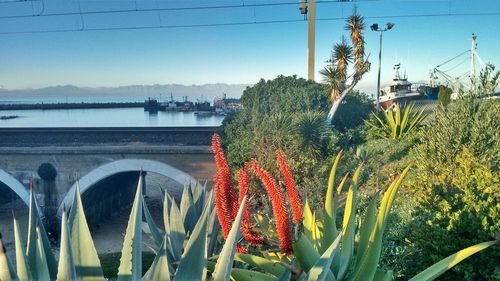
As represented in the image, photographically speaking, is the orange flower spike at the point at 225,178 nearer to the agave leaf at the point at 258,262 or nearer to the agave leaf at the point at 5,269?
the agave leaf at the point at 258,262

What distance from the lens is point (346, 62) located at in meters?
14.7

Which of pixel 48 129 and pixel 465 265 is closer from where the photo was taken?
pixel 465 265

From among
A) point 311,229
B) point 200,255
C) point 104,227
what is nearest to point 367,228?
point 311,229

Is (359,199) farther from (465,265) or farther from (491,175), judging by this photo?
A: (465,265)

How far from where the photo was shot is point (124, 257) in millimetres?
1564

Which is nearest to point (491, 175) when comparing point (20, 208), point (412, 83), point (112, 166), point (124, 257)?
point (124, 257)

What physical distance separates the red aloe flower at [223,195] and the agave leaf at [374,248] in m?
0.78

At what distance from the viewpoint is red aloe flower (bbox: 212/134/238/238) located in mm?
2090

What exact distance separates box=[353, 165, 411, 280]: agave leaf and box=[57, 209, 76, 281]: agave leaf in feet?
4.82

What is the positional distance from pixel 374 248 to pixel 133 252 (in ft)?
4.46

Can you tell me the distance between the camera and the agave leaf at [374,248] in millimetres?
2199

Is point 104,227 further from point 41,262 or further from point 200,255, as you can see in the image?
point 200,255

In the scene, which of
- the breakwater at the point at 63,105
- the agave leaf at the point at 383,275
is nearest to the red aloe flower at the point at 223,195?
the agave leaf at the point at 383,275

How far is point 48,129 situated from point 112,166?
407 cm
